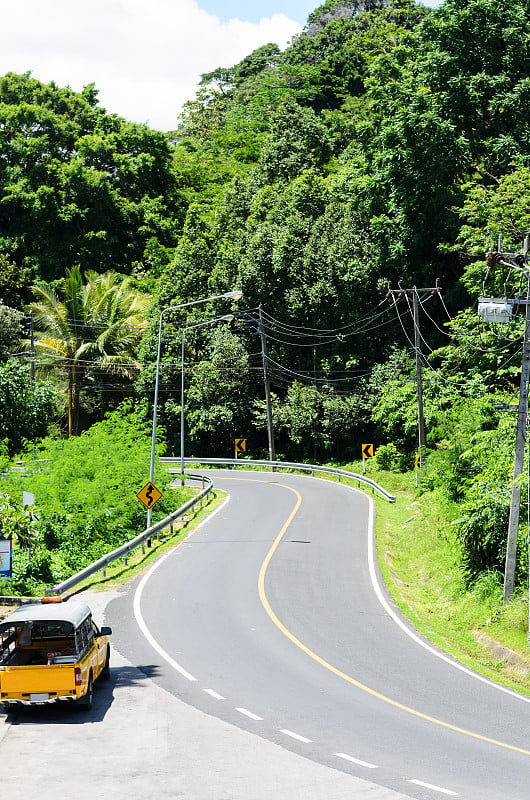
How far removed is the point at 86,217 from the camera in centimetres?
7231

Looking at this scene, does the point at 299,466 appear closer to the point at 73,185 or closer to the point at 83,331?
the point at 83,331

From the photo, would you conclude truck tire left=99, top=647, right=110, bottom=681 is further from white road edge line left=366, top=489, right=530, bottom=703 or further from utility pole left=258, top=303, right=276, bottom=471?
utility pole left=258, top=303, right=276, bottom=471

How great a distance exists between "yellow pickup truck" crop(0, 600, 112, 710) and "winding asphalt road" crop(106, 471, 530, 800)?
1826 mm

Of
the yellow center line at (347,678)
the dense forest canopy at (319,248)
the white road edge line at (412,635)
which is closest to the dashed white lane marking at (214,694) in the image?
the yellow center line at (347,678)

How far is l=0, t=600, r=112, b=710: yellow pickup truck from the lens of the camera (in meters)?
13.9

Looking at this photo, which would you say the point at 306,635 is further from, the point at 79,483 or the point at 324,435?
the point at 324,435

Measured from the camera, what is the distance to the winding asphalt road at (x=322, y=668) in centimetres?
1220

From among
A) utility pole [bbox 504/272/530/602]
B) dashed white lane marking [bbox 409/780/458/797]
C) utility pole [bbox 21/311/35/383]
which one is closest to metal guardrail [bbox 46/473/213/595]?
utility pole [bbox 504/272/530/602]

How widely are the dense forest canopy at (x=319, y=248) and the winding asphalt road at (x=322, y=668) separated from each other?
192 inches

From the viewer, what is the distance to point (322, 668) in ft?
57.8

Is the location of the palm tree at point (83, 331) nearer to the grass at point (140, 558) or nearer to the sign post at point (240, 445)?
the sign post at point (240, 445)

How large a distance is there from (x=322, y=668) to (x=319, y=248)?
43.9 m

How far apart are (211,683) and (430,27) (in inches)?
1752

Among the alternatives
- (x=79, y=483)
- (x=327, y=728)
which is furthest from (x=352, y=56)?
(x=327, y=728)
